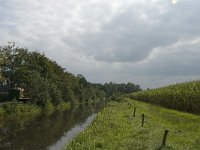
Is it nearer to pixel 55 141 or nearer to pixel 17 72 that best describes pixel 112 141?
pixel 55 141

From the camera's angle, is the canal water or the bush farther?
the bush

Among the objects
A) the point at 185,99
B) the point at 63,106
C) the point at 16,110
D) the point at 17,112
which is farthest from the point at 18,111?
the point at 63,106

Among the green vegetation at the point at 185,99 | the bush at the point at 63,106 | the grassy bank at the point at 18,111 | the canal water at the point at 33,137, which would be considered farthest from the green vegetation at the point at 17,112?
the green vegetation at the point at 185,99

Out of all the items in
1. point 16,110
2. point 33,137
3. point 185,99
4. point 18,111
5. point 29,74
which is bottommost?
point 33,137

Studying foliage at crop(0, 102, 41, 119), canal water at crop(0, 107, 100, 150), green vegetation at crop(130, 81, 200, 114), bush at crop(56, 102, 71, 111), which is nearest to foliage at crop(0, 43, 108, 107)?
bush at crop(56, 102, 71, 111)

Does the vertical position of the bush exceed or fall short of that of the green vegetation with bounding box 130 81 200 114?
it falls short

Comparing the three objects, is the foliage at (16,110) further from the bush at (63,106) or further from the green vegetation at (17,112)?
the bush at (63,106)

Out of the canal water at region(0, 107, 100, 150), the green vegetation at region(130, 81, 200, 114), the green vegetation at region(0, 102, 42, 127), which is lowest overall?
the canal water at region(0, 107, 100, 150)

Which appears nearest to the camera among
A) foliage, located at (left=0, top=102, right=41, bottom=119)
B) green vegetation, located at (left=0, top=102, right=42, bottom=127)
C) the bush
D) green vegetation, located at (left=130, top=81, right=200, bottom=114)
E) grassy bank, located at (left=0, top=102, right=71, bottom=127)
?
green vegetation, located at (left=130, top=81, right=200, bottom=114)

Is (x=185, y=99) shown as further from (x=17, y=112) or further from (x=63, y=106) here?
(x=63, y=106)

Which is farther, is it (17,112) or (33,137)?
(17,112)

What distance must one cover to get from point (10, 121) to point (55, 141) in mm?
16970

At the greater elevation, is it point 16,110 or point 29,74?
point 29,74

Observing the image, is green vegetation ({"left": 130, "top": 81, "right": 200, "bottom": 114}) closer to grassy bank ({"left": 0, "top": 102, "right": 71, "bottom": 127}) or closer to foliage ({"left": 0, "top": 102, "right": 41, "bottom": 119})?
grassy bank ({"left": 0, "top": 102, "right": 71, "bottom": 127})
